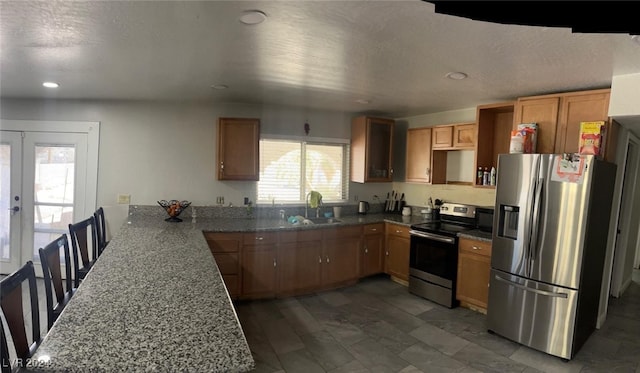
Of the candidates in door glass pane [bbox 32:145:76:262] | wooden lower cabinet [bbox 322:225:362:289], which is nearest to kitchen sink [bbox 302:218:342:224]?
wooden lower cabinet [bbox 322:225:362:289]

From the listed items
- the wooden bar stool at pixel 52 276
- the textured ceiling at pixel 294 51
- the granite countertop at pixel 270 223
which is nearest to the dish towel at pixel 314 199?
the granite countertop at pixel 270 223

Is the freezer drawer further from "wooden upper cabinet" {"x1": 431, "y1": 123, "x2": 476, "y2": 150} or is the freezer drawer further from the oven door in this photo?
"wooden upper cabinet" {"x1": 431, "y1": 123, "x2": 476, "y2": 150}

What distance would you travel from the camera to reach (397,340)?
284 centimetres

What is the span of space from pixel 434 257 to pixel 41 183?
4.94 m

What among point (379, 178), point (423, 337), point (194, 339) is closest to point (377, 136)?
point (379, 178)

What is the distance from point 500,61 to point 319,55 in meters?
1.30

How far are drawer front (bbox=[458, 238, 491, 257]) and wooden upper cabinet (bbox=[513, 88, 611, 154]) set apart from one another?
1063mm

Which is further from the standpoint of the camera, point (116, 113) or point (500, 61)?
point (116, 113)

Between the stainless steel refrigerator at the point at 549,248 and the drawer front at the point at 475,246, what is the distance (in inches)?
11.4

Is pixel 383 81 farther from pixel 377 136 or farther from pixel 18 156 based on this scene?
pixel 18 156

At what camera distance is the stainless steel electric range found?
3535 mm

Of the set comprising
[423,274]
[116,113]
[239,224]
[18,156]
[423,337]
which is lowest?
[423,337]

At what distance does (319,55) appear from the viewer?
224 centimetres

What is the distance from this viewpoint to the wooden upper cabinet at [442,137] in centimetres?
408
